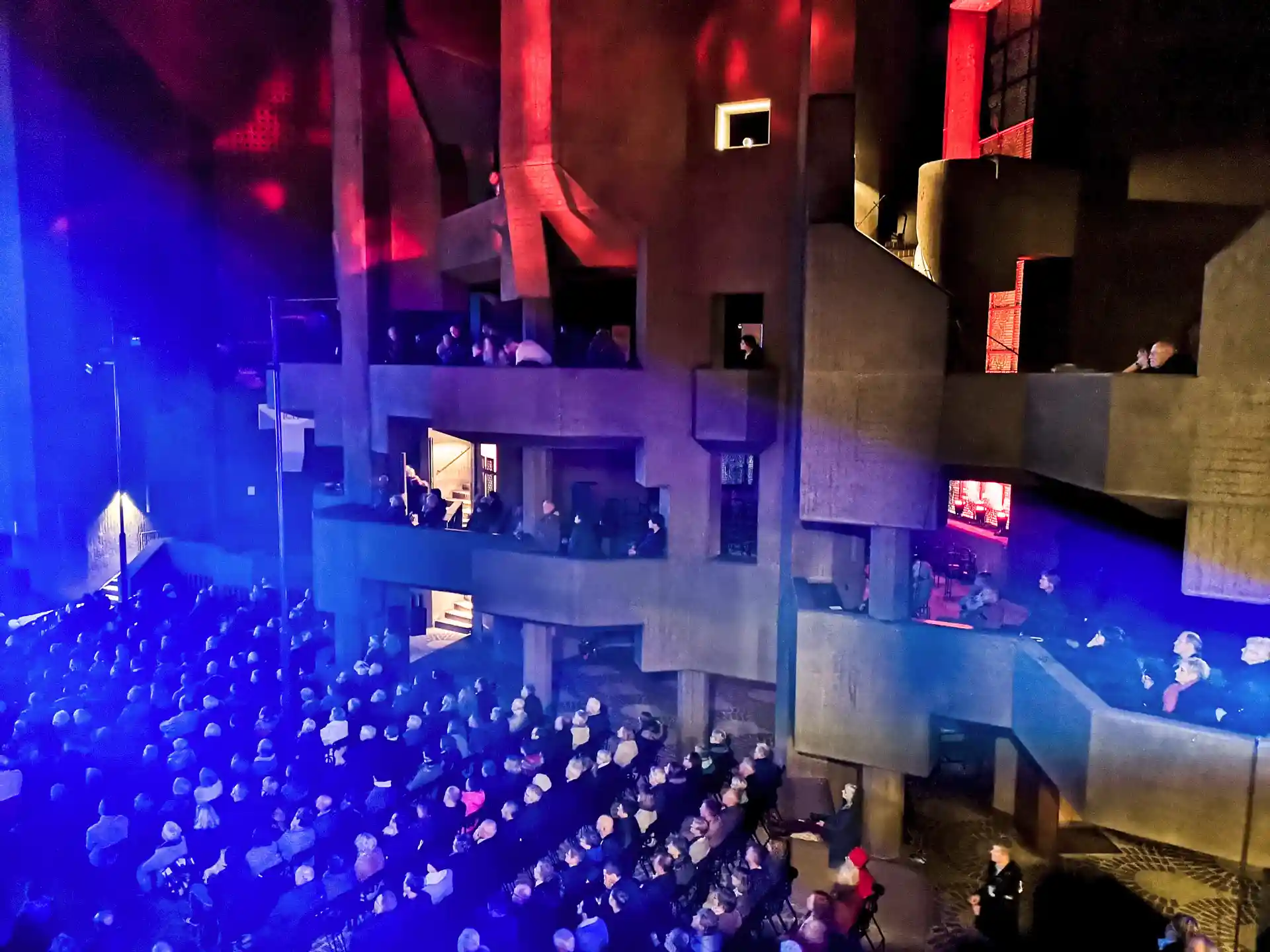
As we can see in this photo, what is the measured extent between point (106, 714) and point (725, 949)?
10243mm

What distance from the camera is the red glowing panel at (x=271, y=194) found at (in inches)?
832

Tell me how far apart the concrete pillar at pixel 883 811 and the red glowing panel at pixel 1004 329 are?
745cm

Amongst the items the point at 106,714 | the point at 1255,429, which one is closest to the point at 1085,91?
the point at 1255,429

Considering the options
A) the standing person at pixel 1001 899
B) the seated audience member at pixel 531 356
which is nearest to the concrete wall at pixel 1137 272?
the standing person at pixel 1001 899

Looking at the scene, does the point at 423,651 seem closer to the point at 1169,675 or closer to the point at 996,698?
the point at 996,698

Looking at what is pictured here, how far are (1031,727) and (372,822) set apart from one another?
7.58m

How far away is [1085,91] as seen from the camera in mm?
11734

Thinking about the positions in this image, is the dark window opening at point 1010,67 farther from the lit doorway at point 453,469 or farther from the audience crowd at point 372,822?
the lit doorway at point 453,469

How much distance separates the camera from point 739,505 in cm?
1669

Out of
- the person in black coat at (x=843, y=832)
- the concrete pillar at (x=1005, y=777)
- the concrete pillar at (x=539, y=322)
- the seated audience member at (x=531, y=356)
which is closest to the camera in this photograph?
the person in black coat at (x=843, y=832)

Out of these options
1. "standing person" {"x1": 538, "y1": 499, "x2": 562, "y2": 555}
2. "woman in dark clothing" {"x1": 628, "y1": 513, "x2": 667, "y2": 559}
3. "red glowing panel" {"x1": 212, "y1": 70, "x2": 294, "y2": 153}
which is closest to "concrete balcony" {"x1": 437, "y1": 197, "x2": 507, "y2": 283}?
"standing person" {"x1": 538, "y1": 499, "x2": 562, "y2": 555}

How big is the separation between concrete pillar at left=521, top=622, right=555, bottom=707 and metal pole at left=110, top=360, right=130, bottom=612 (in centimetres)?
887

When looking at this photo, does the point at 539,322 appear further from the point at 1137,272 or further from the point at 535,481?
the point at 1137,272

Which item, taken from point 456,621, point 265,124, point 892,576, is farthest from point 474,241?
point 892,576
